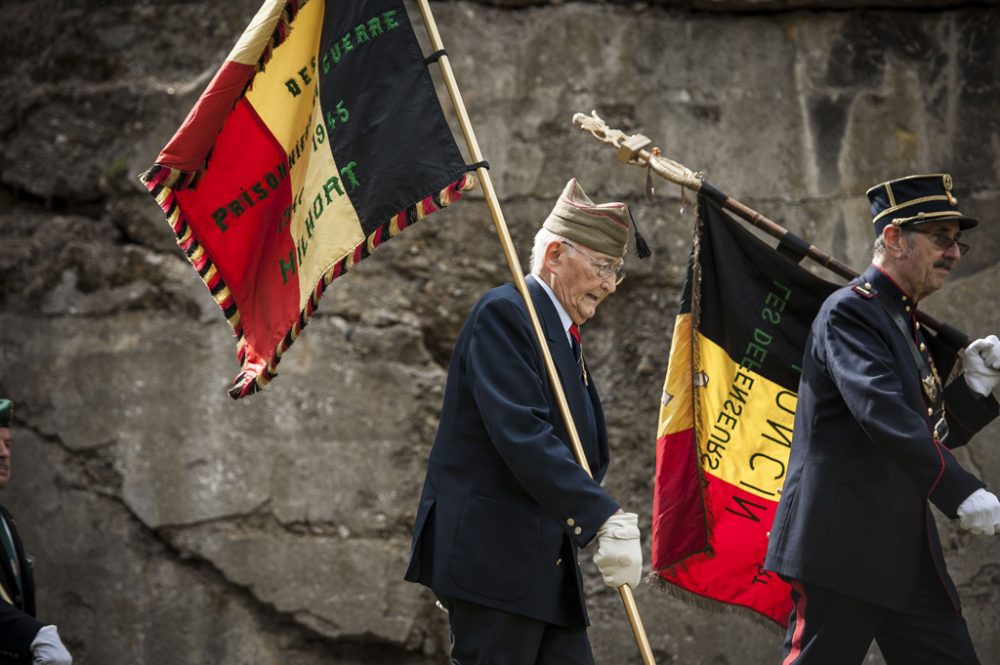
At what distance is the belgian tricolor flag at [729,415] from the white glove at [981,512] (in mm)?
946

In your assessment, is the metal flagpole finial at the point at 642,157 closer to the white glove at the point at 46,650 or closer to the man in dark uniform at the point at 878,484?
the man in dark uniform at the point at 878,484

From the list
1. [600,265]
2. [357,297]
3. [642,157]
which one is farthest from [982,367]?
[357,297]

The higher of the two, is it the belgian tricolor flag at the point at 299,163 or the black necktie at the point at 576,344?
the belgian tricolor flag at the point at 299,163

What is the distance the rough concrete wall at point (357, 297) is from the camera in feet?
17.8

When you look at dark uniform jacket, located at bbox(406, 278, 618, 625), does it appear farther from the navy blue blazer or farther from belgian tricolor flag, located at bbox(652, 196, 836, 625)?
belgian tricolor flag, located at bbox(652, 196, 836, 625)

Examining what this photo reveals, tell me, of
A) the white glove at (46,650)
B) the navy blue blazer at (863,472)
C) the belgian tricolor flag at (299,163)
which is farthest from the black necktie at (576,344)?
the white glove at (46,650)

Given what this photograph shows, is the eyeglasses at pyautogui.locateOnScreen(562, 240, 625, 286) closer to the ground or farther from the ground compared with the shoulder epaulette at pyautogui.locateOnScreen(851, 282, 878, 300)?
farther from the ground

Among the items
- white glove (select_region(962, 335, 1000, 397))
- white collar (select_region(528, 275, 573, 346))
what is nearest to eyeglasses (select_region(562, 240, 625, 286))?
white collar (select_region(528, 275, 573, 346))

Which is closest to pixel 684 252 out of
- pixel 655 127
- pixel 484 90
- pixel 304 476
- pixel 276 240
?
pixel 655 127

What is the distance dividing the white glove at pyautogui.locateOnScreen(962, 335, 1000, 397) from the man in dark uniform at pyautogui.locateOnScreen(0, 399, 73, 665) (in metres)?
2.89

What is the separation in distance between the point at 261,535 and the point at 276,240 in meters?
1.83

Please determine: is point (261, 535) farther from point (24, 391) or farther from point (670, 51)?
point (670, 51)

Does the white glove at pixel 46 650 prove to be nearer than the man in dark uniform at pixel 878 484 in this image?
No

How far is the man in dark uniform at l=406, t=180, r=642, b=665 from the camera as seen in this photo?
326cm
